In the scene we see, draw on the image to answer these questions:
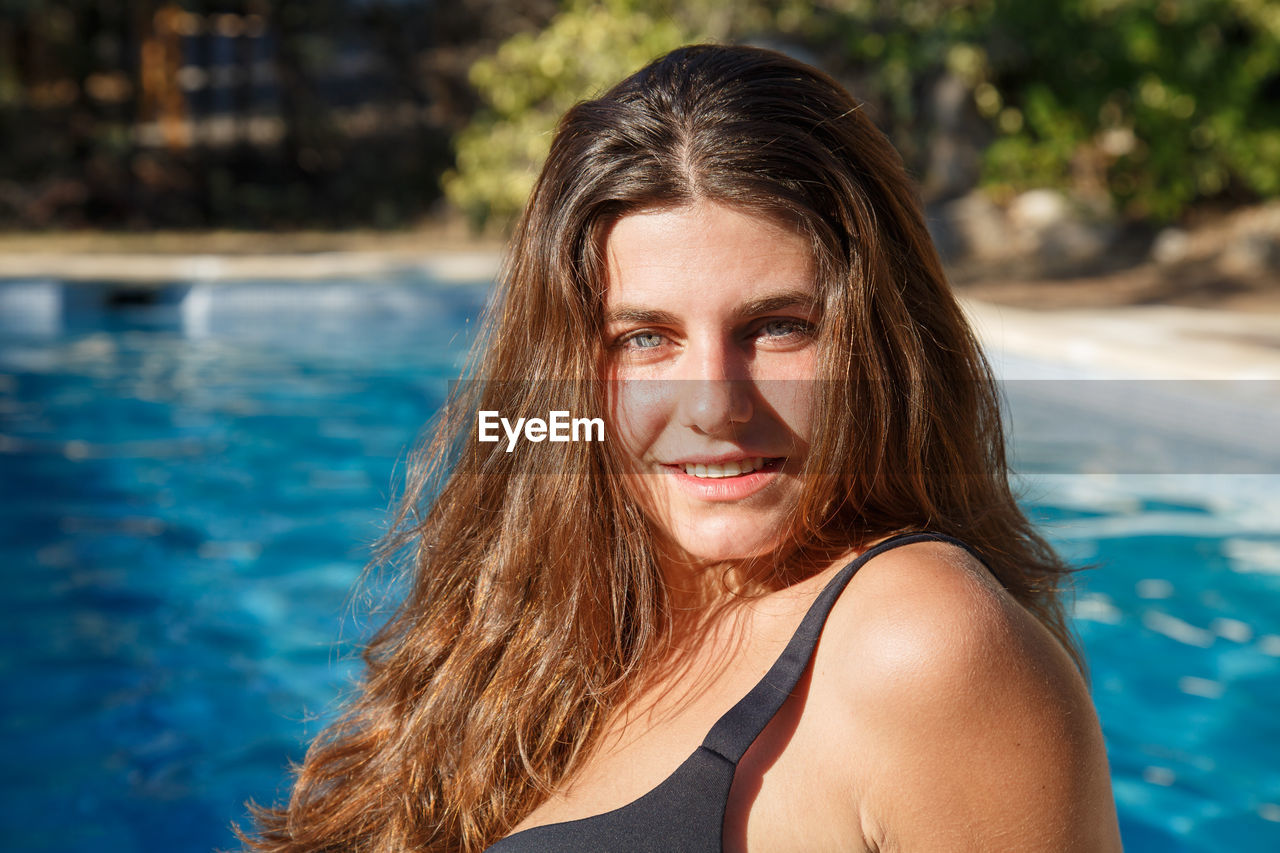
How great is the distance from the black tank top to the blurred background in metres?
0.68

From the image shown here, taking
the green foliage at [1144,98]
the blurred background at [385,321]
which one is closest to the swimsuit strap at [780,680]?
the blurred background at [385,321]

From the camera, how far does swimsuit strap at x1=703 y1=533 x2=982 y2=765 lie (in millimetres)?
1215

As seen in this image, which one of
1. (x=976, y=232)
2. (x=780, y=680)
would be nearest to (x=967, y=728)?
(x=780, y=680)

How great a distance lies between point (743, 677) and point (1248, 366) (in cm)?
514

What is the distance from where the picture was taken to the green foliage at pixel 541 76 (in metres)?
9.21

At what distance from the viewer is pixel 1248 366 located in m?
5.60

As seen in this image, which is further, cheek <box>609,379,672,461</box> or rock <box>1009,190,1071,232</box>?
rock <box>1009,190,1071,232</box>

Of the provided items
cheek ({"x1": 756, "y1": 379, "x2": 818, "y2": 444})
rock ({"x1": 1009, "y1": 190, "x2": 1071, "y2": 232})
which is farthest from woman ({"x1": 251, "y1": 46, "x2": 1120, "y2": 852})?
rock ({"x1": 1009, "y1": 190, "x2": 1071, "y2": 232})

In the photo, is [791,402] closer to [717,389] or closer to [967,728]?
[717,389]

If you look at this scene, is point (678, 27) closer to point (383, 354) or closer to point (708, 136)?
point (383, 354)

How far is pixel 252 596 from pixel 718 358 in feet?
12.8

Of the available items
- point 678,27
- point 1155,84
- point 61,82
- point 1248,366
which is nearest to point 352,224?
point 61,82

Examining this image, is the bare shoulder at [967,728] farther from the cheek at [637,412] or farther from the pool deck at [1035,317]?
the pool deck at [1035,317]

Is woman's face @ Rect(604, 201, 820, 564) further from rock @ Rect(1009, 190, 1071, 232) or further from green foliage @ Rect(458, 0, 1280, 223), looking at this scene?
rock @ Rect(1009, 190, 1071, 232)
